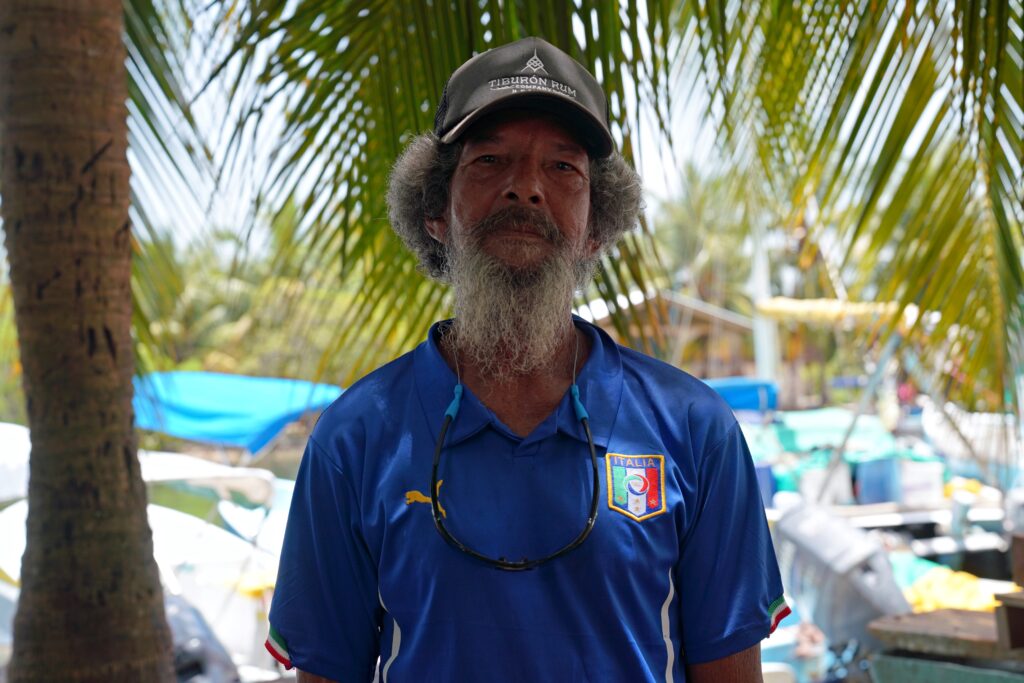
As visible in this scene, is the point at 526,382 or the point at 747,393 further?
the point at 747,393

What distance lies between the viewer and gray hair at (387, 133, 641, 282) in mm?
1870

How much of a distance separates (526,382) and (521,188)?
0.96 ft

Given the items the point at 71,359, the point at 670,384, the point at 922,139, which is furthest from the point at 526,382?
the point at 922,139

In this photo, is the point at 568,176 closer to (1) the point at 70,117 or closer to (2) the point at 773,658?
(1) the point at 70,117

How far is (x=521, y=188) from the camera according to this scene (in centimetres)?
168

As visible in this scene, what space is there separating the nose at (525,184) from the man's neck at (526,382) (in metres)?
0.22

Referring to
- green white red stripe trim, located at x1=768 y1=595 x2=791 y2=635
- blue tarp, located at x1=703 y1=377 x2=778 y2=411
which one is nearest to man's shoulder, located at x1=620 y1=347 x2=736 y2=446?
green white red stripe trim, located at x1=768 y1=595 x2=791 y2=635

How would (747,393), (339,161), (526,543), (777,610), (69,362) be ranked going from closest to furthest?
(526,543), (777,610), (69,362), (339,161), (747,393)

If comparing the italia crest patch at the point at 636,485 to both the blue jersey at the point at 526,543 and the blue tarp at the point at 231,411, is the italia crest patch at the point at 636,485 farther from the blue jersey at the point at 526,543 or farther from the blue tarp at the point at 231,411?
the blue tarp at the point at 231,411

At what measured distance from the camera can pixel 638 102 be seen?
2389mm

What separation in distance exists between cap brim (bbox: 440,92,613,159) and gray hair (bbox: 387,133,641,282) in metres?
0.09

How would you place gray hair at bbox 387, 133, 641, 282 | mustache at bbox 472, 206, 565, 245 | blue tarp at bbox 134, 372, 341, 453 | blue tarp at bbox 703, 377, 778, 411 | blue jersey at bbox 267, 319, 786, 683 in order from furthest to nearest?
blue tarp at bbox 703, 377, 778, 411 → blue tarp at bbox 134, 372, 341, 453 → gray hair at bbox 387, 133, 641, 282 → mustache at bbox 472, 206, 565, 245 → blue jersey at bbox 267, 319, 786, 683

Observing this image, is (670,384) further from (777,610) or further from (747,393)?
(747,393)

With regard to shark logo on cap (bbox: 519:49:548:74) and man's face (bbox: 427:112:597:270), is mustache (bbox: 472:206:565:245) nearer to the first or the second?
man's face (bbox: 427:112:597:270)
